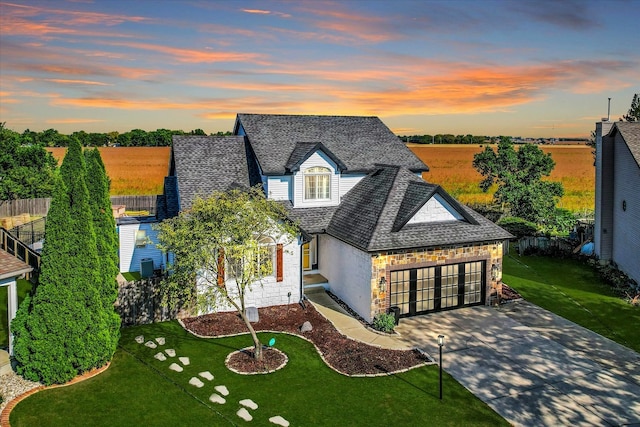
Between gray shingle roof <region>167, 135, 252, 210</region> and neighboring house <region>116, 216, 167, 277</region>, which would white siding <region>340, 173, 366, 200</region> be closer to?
gray shingle roof <region>167, 135, 252, 210</region>

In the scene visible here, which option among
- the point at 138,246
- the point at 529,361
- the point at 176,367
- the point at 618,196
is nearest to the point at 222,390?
the point at 176,367

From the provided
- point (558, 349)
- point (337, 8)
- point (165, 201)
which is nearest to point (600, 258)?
point (558, 349)

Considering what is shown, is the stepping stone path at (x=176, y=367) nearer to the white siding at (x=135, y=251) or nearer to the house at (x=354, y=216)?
the house at (x=354, y=216)

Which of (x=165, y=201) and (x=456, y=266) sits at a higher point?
(x=165, y=201)

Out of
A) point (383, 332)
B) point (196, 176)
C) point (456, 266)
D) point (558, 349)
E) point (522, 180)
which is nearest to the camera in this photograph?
point (558, 349)

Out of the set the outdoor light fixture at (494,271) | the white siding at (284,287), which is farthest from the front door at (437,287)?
the white siding at (284,287)

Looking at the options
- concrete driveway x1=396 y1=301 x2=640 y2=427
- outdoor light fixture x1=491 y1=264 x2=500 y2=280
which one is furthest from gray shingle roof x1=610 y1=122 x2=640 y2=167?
concrete driveway x1=396 y1=301 x2=640 y2=427

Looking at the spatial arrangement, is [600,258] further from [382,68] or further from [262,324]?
[262,324]
